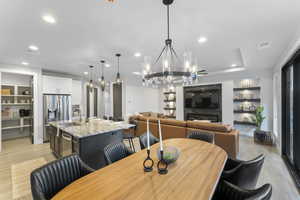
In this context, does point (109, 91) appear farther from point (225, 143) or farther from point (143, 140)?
point (225, 143)

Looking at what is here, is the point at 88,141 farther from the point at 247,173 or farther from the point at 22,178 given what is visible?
the point at 247,173

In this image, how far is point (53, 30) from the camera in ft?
7.54

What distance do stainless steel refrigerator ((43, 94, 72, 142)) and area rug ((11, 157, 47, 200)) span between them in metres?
1.74

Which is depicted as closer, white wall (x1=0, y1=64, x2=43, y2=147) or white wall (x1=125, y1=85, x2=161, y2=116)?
white wall (x1=0, y1=64, x2=43, y2=147)

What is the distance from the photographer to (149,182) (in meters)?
1.19

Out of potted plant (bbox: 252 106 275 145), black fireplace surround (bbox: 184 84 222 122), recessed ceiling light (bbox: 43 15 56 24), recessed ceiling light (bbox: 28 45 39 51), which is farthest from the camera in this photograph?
black fireplace surround (bbox: 184 84 222 122)

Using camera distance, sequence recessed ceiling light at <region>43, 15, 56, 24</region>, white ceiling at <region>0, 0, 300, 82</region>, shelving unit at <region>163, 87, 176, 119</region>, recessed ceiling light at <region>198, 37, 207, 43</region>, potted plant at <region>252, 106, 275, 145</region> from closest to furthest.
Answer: white ceiling at <region>0, 0, 300, 82</region> < recessed ceiling light at <region>43, 15, 56, 24</region> < recessed ceiling light at <region>198, 37, 207, 43</region> < potted plant at <region>252, 106, 275, 145</region> < shelving unit at <region>163, 87, 176, 119</region>

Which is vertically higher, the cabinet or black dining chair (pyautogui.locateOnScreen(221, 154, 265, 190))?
the cabinet

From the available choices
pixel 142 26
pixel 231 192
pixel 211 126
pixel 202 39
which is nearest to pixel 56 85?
pixel 142 26

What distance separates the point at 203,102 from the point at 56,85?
21.3 feet

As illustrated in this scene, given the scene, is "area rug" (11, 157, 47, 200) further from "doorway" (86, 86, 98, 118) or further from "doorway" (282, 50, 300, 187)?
"doorway" (282, 50, 300, 187)

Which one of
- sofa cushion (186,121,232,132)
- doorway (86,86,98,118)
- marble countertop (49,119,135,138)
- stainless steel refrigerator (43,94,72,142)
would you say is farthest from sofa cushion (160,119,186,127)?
doorway (86,86,98,118)

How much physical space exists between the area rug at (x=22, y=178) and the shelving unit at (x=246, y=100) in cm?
681

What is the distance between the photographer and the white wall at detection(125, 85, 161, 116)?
6742 mm
